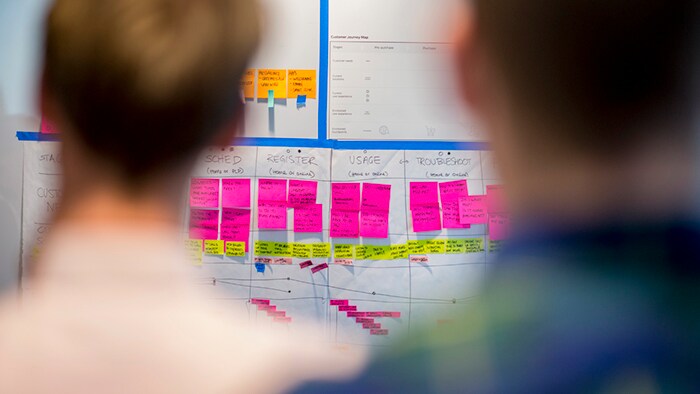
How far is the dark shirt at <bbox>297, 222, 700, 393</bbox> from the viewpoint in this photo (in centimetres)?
118

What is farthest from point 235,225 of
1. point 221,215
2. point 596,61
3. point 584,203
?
point 596,61

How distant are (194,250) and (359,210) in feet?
1.60

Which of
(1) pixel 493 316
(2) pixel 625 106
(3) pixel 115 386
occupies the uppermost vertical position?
(2) pixel 625 106

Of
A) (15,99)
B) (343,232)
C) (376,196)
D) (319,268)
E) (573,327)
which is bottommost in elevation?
(573,327)

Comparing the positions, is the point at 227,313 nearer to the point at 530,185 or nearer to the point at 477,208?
the point at 477,208

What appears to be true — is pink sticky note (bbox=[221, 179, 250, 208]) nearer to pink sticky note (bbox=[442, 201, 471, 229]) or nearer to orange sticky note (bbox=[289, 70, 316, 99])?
orange sticky note (bbox=[289, 70, 316, 99])

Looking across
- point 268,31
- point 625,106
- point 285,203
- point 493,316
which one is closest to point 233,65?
point 268,31

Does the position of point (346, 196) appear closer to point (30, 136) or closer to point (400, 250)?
point (400, 250)

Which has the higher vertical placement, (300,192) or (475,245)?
(300,192)

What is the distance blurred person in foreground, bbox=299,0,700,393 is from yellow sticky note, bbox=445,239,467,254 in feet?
0.38

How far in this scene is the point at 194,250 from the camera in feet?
3.84

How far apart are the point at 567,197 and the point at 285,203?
2.71ft

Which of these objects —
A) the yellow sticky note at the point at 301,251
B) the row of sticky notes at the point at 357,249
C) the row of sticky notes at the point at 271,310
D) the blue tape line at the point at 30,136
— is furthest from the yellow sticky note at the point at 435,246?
the blue tape line at the point at 30,136

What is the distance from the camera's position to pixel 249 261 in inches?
46.3
